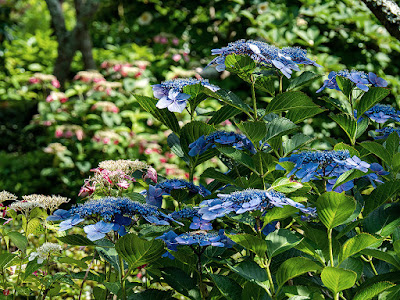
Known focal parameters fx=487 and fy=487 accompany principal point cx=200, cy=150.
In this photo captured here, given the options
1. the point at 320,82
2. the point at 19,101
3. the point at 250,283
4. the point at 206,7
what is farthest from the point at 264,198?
the point at 19,101

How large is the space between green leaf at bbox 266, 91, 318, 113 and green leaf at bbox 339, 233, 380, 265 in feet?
1.35

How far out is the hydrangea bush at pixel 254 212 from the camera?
1193 mm

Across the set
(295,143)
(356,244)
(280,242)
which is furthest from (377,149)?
(280,242)

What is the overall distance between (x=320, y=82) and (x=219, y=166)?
3.58 ft

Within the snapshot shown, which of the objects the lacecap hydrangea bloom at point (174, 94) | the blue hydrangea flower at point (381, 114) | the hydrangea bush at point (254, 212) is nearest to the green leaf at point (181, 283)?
the hydrangea bush at point (254, 212)

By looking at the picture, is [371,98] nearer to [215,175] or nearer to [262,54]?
[262,54]

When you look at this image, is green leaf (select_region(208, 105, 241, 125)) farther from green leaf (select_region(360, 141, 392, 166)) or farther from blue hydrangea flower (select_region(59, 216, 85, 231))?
blue hydrangea flower (select_region(59, 216, 85, 231))

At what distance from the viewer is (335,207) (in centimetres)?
117

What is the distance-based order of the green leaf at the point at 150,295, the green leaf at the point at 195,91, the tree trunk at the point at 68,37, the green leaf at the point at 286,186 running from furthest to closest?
the tree trunk at the point at 68,37
the green leaf at the point at 195,91
the green leaf at the point at 150,295
the green leaf at the point at 286,186

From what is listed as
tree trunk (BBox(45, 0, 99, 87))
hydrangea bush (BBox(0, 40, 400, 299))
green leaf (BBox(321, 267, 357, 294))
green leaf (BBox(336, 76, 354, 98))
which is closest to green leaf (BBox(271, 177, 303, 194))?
hydrangea bush (BBox(0, 40, 400, 299))

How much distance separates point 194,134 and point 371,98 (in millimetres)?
563

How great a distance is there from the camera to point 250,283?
1263 millimetres

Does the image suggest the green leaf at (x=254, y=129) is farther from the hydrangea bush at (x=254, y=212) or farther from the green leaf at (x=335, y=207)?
the green leaf at (x=335, y=207)

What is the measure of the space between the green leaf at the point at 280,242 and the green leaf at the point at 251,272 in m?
0.06
